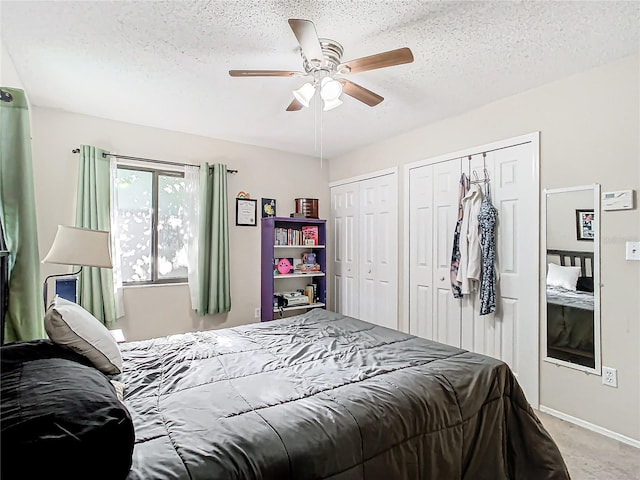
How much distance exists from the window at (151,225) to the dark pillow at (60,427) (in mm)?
2628

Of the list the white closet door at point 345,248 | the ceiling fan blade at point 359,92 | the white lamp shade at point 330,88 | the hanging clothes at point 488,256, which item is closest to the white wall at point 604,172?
the hanging clothes at point 488,256

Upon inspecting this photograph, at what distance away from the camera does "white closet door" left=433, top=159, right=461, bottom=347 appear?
3307 mm

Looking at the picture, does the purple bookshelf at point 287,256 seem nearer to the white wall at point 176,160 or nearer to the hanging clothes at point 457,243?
the white wall at point 176,160

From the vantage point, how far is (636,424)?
219cm

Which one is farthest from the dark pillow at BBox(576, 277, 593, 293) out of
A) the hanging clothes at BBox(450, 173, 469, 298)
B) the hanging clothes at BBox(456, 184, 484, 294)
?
the hanging clothes at BBox(450, 173, 469, 298)

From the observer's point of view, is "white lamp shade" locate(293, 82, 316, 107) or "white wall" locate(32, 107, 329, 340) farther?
"white wall" locate(32, 107, 329, 340)

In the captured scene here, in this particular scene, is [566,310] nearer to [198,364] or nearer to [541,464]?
[541,464]

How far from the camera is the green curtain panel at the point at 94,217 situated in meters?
3.11

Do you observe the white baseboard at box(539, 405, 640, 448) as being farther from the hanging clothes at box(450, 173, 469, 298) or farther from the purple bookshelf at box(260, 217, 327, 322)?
the purple bookshelf at box(260, 217, 327, 322)

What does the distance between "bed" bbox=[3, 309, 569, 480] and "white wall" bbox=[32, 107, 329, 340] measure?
5.33 ft

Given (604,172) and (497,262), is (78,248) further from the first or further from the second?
(604,172)

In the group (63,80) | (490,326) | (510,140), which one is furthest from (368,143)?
(63,80)

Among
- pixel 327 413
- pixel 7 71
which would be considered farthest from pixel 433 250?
pixel 7 71

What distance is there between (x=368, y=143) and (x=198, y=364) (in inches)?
129
